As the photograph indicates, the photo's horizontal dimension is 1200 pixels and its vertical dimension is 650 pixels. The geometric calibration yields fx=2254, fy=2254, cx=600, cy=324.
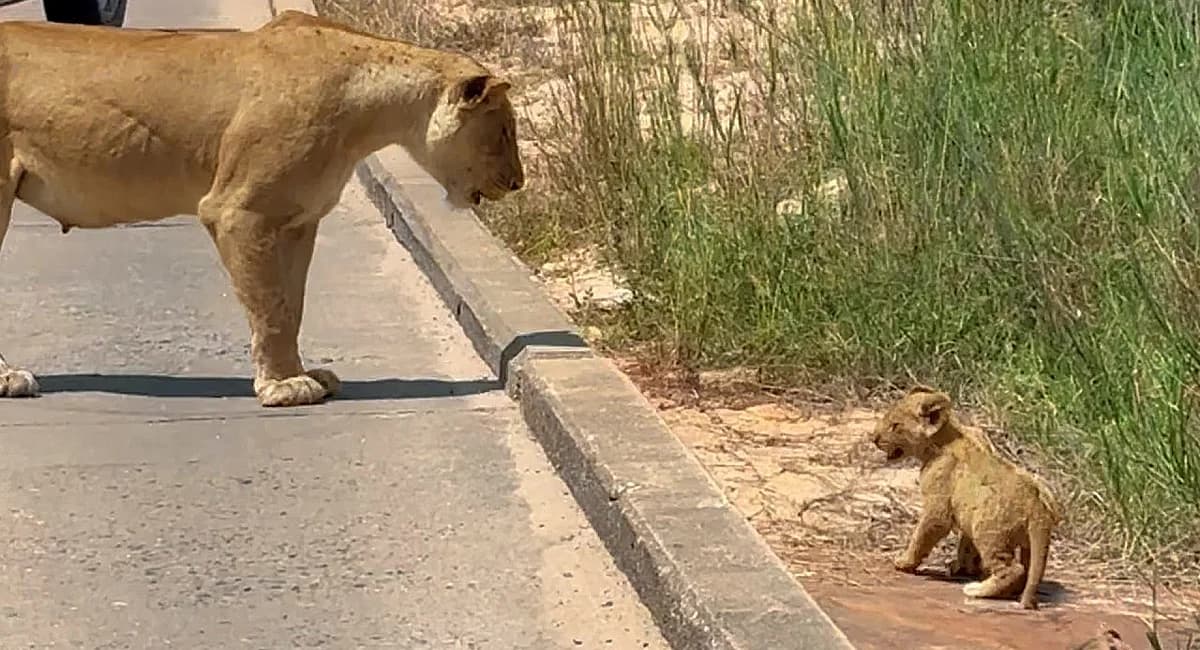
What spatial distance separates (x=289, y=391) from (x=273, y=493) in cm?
86

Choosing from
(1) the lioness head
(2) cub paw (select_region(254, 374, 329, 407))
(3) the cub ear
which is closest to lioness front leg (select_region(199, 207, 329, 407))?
(2) cub paw (select_region(254, 374, 329, 407))

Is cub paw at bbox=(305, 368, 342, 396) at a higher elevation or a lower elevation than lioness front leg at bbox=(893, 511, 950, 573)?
lower

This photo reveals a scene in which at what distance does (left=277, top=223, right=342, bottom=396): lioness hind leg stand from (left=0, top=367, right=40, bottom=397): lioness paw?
846 millimetres

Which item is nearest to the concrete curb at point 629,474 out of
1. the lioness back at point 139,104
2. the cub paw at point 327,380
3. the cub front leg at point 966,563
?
the cub front leg at point 966,563

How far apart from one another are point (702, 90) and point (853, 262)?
134cm

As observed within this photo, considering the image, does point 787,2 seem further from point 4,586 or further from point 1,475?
point 4,586

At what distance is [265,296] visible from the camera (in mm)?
6754

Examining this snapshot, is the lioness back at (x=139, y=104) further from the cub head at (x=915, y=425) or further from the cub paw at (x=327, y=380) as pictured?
the cub head at (x=915, y=425)

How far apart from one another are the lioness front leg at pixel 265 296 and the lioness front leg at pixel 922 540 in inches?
95.2

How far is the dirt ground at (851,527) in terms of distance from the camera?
183 inches

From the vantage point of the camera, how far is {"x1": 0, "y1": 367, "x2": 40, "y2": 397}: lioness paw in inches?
273

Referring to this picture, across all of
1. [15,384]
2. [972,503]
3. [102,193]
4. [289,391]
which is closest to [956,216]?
[289,391]

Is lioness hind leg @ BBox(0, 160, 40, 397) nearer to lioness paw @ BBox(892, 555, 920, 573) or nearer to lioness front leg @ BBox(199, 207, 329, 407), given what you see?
lioness front leg @ BBox(199, 207, 329, 407)

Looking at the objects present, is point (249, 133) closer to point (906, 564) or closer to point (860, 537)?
point (860, 537)
